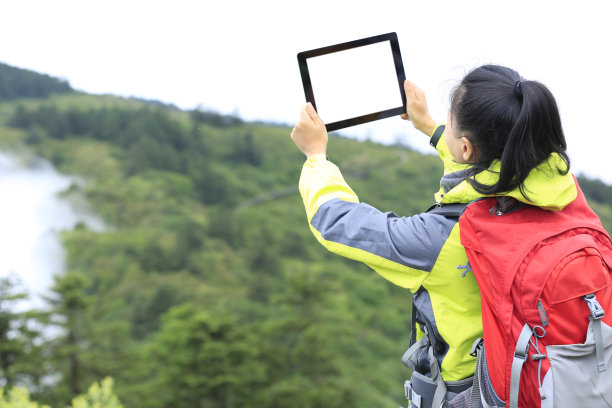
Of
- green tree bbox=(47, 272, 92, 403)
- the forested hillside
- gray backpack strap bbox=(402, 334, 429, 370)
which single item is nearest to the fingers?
gray backpack strap bbox=(402, 334, 429, 370)

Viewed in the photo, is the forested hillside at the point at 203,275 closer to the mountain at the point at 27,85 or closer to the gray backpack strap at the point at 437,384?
the mountain at the point at 27,85

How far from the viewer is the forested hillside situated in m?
19.9

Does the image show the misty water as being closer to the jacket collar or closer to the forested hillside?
the forested hillside

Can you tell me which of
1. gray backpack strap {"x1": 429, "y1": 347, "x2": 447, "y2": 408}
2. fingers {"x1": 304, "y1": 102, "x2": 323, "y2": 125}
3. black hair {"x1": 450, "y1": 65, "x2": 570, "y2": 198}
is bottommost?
gray backpack strap {"x1": 429, "y1": 347, "x2": 447, "y2": 408}

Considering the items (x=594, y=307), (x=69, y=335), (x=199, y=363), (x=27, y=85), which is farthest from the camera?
(x=27, y=85)

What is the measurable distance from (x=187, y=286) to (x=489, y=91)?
38.0 metres

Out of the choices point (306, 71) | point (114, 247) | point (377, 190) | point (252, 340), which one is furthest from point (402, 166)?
point (306, 71)

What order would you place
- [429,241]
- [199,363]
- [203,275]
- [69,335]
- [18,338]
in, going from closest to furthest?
1. [429,241]
2. [18,338]
3. [199,363]
4. [69,335]
5. [203,275]

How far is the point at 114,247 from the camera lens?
1706 inches

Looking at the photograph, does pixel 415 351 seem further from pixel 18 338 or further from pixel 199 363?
pixel 18 338

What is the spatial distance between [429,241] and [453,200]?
0.12m

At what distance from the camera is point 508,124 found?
3.65ft

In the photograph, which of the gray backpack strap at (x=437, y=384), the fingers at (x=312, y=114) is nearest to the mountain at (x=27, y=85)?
the fingers at (x=312, y=114)

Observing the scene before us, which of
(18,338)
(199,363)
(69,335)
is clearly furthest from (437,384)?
(69,335)
